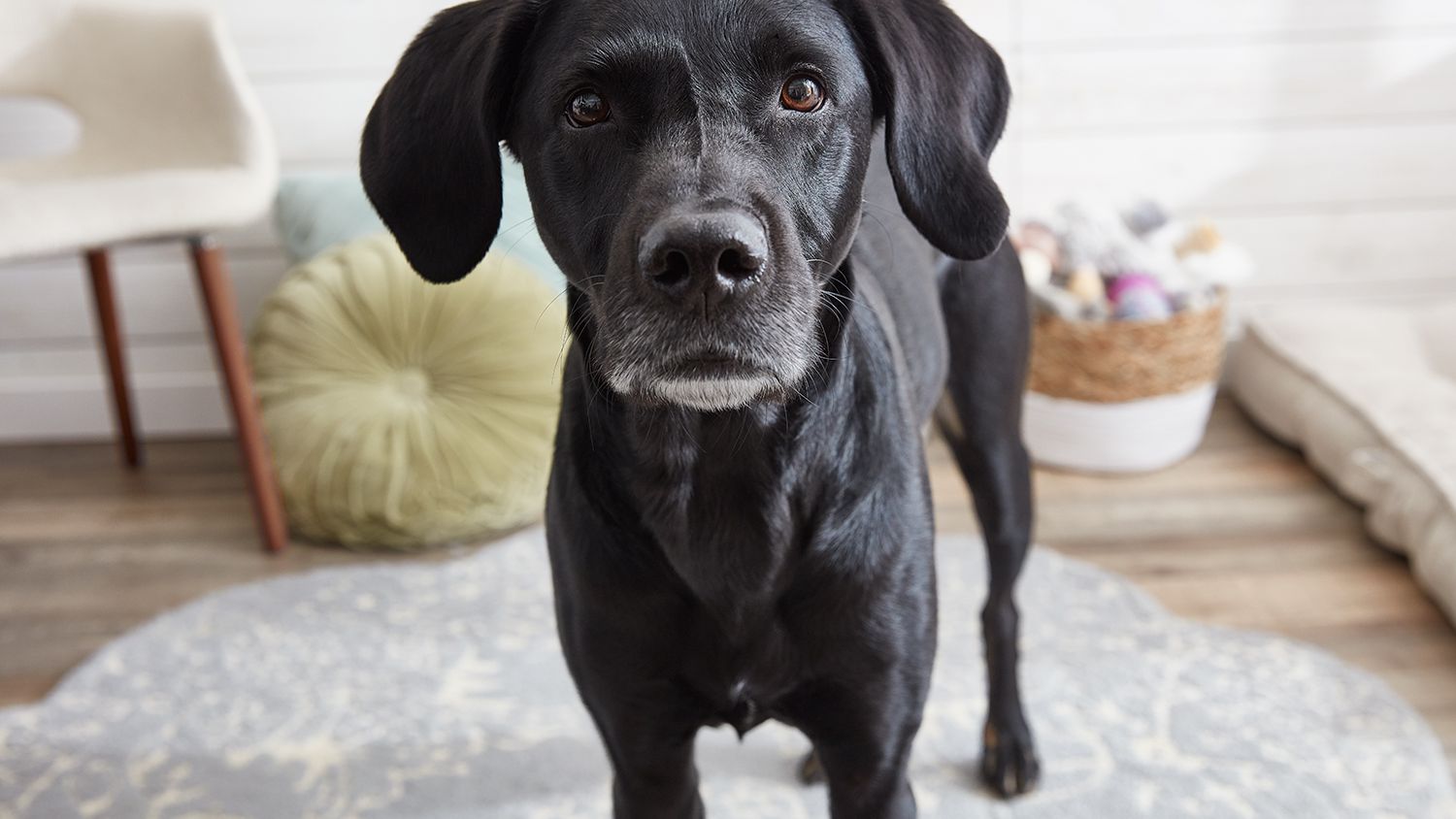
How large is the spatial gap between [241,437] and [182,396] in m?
0.90

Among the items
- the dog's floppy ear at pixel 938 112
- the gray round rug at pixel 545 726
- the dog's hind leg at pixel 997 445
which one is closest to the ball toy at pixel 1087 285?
the gray round rug at pixel 545 726

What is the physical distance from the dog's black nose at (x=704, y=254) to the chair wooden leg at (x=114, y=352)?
2.34m

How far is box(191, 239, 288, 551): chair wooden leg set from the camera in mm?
2482

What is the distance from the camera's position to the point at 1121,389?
272cm

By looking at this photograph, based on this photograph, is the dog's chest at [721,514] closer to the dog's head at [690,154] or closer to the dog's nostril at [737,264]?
the dog's head at [690,154]

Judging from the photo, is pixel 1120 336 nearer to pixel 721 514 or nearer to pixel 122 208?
pixel 721 514

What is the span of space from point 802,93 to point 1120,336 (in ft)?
5.90

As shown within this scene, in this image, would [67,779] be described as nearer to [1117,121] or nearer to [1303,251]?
[1117,121]

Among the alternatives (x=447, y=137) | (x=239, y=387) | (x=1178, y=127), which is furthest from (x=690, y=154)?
(x=1178, y=127)

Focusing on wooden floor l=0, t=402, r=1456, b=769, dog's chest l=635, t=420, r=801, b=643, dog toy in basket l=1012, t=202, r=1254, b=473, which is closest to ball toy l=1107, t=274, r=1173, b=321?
dog toy in basket l=1012, t=202, r=1254, b=473

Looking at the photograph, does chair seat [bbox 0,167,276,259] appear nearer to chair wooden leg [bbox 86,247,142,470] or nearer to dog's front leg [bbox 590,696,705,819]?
chair wooden leg [bbox 86,247,142,470]

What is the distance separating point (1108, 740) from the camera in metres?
1.85

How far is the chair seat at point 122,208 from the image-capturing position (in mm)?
2219

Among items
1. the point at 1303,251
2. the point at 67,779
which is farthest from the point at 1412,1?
the point at 67,779
